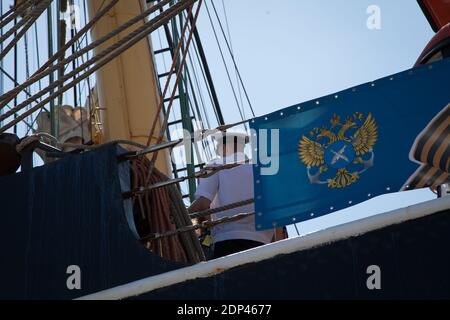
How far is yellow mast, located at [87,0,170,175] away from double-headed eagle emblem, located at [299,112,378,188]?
10.6 feet

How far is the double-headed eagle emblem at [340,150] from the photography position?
15.6 ft

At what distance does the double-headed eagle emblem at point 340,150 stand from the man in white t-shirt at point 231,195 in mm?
736

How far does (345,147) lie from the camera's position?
4.78 meters

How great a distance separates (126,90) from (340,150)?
3.83m

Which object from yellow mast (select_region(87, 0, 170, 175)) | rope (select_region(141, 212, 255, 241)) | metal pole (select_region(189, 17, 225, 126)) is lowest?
rope (select_region(141, 212, 255, 241))

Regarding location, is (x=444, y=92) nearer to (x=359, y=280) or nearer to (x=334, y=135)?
(x=334, y=135)

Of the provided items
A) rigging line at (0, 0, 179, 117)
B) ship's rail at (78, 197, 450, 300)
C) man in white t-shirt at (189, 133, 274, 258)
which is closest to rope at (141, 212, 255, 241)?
man in white t-shirt at (189, 133, 274, 258)

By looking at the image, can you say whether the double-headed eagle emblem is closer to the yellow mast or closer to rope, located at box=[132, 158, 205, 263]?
rope, located at box=[132, 158, 205, 263]

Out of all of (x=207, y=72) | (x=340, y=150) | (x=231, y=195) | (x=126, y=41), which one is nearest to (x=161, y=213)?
(x=231, y=195)

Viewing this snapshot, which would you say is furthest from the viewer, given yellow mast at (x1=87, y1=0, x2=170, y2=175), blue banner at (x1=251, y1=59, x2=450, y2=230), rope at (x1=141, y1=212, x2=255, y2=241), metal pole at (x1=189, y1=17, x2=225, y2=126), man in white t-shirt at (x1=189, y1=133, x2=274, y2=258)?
metal pole at (x1=189, y1=17, x2=225, y2=126)

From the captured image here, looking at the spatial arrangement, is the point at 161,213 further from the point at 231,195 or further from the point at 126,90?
the point at 126,90

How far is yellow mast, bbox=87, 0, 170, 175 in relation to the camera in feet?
26.9

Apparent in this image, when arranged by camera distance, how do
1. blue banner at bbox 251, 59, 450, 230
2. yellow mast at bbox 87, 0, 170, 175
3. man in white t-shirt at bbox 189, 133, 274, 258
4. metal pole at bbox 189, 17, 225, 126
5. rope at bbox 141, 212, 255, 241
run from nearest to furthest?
1. blue banner at bbox 251, 59, 450, 230
2. rope at bbox 141, 212, 255, 241
3. man in white t-shirt at bbox 189, 133, 274, 258
4. yellow mast at bbox 87, 0, 170, 175
5. metal pole at bbox 189, 17, 225, 126
